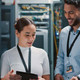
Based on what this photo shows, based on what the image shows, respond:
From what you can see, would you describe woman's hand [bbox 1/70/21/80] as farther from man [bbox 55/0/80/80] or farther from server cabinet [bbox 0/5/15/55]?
server cabinet [bbox 0/5/15/55]

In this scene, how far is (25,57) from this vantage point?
1.81 metres

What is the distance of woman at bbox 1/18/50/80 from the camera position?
1.74 meters

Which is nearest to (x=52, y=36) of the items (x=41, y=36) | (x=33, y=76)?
(x=41, y=36)

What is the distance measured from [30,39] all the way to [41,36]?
168cm

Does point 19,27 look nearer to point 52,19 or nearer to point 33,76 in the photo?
point 33,76

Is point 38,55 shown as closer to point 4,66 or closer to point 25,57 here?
point 25,57

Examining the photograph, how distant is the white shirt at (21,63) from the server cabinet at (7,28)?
1233 millimetres

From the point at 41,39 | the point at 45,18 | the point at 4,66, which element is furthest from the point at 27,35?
the point at 45,18

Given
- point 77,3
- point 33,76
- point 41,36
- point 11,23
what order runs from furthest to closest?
point 41,36, point 11,23, point 77,3, point 33,76

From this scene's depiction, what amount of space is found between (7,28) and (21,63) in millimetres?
1370

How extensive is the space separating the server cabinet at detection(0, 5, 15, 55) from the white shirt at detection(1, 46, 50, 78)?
123cm

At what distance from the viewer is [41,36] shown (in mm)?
3449

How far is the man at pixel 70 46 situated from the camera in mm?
1783

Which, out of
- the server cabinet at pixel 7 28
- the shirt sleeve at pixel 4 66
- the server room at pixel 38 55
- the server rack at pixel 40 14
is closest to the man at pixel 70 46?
the server room at pixel 38 55
